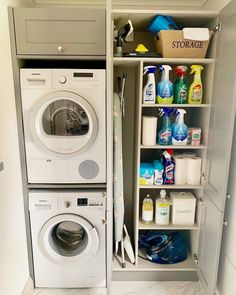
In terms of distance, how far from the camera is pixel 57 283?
1933mm

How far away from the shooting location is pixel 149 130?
1.83 m

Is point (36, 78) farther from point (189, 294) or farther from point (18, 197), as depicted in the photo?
point (189, 294)

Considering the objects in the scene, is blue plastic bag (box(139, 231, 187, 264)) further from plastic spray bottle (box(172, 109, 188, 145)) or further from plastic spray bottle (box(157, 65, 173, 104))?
plastic spray bottle (box(157, 65, 173, 104))

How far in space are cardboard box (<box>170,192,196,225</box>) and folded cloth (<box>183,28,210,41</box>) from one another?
127 centimetres

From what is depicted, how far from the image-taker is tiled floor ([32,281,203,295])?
6.33 feet

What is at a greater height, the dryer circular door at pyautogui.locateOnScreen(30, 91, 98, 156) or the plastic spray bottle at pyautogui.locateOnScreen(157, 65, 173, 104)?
the plastic spray bottle at pyautogui.locateOnScreen(157, 65, 173, 104)

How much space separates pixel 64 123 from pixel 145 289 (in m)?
1.59

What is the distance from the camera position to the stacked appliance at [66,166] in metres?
1.66

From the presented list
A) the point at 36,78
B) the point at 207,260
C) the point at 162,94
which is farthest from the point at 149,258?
the point at 36,78

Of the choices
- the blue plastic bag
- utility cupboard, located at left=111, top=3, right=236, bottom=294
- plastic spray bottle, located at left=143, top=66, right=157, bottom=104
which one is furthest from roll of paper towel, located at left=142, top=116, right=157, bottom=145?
the blue plastic bag

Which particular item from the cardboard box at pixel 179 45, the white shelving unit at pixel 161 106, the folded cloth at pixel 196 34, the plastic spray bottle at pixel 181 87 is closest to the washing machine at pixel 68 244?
the white shelving unit at pixel 161 106

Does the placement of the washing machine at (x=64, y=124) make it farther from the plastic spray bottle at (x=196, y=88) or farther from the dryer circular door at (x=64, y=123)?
the plastic spray bottle at (x=196, y=88)

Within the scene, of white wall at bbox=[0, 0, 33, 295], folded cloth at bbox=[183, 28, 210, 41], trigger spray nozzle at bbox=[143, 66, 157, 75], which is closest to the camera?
white wall at bbox=[0, 0, 33, 295]

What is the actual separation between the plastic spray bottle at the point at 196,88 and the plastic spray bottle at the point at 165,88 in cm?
16
